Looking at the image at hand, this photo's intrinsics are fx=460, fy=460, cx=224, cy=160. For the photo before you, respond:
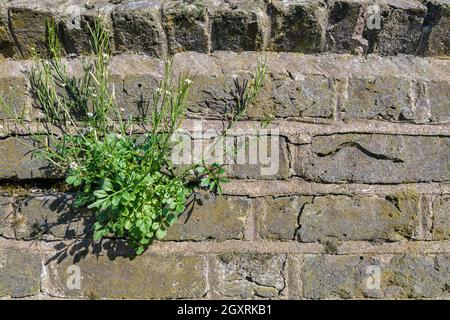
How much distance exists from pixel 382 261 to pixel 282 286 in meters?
0.40

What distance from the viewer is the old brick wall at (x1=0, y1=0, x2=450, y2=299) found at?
1751mm

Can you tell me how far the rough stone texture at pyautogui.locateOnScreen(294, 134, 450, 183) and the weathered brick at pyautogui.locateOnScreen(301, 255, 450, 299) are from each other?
1.03ft

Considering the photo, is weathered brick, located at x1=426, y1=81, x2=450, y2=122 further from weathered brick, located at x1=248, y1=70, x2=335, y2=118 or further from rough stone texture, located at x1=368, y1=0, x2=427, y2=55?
weathered brick, located at x1=248, y1=70, x2=335, y2=118

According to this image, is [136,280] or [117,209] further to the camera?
[136,280]

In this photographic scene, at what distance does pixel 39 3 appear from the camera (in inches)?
67.7

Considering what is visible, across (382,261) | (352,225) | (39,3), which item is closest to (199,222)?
(352,225)

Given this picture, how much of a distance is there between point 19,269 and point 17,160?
0.42 m

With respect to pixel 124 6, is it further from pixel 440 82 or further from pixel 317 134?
pixel 440 82

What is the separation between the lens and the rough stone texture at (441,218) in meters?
1.80

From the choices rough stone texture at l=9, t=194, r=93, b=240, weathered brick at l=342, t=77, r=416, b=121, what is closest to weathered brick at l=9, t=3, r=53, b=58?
rough stone texture at l=9, t=194, r=93, b=240

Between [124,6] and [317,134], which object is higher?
[124,6]

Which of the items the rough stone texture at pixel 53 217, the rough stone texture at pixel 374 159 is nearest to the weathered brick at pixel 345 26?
the rough stone texture at pixel 374 159

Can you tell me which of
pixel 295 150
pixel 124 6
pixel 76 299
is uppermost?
pixel 124 6

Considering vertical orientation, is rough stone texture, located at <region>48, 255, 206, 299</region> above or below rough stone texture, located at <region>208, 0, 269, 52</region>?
below
